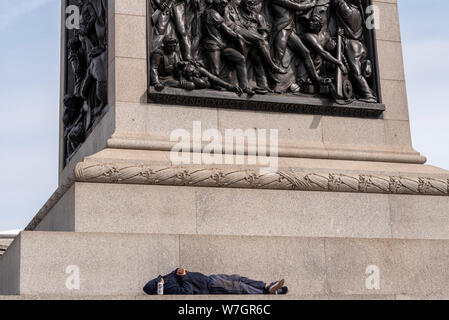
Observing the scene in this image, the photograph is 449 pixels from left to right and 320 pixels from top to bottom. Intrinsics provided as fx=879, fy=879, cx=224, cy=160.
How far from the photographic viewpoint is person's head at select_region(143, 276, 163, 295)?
559 inches

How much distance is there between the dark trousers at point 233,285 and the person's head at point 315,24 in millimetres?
6930

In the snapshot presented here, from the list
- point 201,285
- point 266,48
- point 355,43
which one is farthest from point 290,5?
point 201,285

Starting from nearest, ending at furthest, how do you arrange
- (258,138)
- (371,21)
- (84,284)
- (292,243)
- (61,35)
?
(84,284), (292,243), (258,138), (371,21), (61,35)

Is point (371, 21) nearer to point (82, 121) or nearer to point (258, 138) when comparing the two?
point (258, 138)

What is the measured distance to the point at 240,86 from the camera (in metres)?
18.3

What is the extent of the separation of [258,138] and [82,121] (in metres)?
5.12

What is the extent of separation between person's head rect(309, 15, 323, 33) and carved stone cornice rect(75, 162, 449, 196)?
362cm

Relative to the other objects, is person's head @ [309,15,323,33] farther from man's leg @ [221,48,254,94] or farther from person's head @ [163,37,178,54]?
person's head @ [163,37,178,54]

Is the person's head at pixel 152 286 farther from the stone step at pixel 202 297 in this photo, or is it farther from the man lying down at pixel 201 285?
the stone step at pixel 202 297

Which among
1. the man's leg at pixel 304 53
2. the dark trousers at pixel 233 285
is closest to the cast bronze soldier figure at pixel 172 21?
the man's leg at pixel 304 53

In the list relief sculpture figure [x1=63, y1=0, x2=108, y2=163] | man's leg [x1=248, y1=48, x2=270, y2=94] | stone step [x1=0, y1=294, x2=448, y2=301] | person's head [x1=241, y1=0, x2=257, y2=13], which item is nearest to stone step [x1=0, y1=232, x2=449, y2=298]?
stone step [x1=0, y1=294, x2=448, y2=301]

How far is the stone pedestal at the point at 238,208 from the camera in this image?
14.8m
